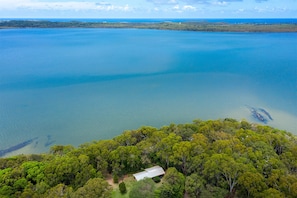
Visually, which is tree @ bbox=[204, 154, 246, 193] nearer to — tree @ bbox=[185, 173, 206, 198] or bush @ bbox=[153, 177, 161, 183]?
tree @ bbox=[185, 173, 206, 198]

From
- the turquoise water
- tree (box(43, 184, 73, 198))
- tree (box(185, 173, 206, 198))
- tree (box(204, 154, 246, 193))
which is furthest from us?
the turquoise water

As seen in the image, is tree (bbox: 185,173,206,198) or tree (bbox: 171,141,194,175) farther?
tree (bbox: 171,141,194,175)

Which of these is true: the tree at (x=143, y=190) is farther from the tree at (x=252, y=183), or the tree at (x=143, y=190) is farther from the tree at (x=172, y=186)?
the tree at (x=252, y=183)

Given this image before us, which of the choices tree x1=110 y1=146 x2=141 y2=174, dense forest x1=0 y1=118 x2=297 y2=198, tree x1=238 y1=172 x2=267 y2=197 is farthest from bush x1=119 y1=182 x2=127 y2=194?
tree x1=238 y1=172 x2=267 y2=197

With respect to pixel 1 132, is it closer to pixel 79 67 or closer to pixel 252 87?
pixel 79 67

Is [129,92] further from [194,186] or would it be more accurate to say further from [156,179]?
[194,186]

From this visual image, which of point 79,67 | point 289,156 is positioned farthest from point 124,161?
point 79,67

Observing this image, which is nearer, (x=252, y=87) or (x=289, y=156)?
(x=289, y=156)

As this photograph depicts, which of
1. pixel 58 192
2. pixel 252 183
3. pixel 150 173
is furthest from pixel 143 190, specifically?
A: pixel 252 183
